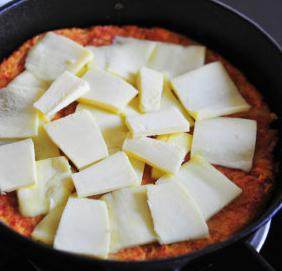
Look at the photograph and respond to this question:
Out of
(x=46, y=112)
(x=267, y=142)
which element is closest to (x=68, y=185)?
(x=46, y=112)

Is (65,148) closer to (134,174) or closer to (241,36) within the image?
(134,174)

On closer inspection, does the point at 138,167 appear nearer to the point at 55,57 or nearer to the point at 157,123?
the point at 157,123

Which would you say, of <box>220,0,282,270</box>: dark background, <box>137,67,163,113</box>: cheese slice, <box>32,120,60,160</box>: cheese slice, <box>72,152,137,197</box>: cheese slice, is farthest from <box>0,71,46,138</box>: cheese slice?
<box>220,0,282,270</box>: dark background

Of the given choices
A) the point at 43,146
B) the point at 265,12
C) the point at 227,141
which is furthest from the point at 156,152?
the point at 265,12

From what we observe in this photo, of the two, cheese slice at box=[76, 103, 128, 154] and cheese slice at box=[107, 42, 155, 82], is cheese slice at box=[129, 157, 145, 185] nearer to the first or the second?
A: cheese slice at box=[76, 103, 128, 154]

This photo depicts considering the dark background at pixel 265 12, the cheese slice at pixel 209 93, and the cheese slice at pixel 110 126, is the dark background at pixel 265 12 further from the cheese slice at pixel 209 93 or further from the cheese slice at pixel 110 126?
the cheese slice at pixel 110 126

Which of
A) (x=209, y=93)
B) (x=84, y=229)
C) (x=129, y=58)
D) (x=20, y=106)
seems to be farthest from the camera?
(x=129, y=58)

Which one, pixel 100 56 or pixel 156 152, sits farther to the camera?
pixel 100 56
